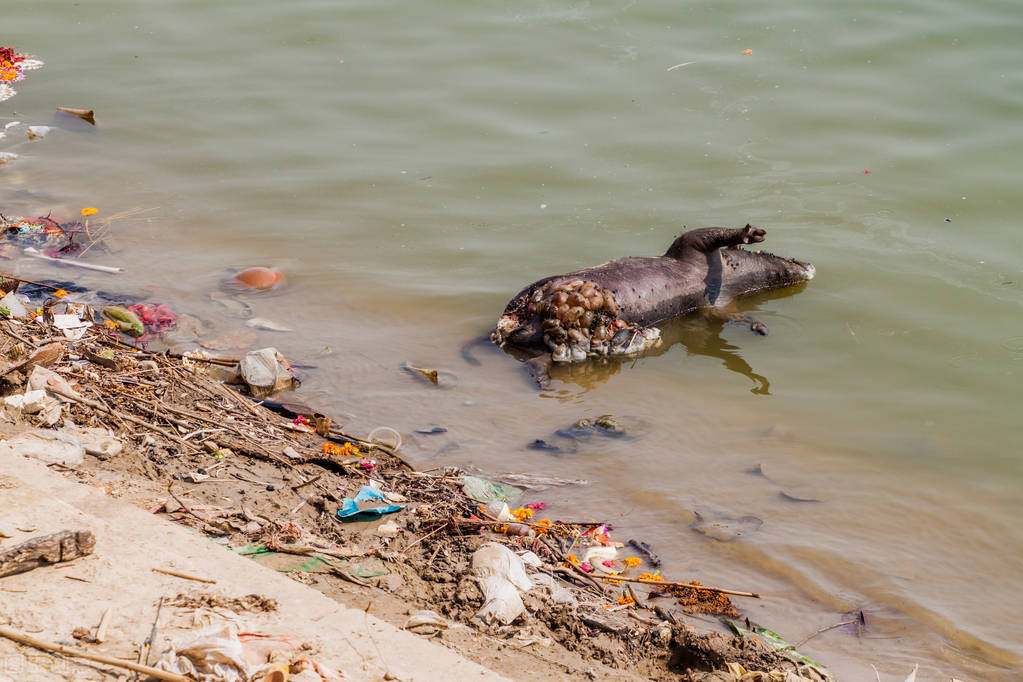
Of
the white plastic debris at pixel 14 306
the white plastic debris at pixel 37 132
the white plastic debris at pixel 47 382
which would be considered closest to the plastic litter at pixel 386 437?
the white plastic debris at pixel 47 382

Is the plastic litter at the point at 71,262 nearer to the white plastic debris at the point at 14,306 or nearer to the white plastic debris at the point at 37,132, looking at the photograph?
the white plastic debris at the point at 14,306

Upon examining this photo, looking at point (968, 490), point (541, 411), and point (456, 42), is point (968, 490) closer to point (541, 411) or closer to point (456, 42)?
point (541, 411)

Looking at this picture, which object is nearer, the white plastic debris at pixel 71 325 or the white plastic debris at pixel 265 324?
the white plastic debris at pixel 71 325

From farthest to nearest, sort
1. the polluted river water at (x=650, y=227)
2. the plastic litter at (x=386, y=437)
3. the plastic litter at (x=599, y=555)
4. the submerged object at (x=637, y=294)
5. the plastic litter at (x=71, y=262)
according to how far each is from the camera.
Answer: the plastic litter at (x=71, y=262) < the submerged object at (x=637, y=294) < the plastic litter at (x=386, y=437) < the polluted river water at (x=650, y=227) < the plastic litter at (x=599, y=555)

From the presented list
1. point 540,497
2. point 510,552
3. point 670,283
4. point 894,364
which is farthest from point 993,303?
point 510,552

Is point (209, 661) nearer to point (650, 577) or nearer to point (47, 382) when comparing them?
point (650, 577)

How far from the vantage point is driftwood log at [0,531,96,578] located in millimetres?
2857

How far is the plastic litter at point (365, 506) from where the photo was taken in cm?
412

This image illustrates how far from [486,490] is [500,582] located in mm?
→ 1149

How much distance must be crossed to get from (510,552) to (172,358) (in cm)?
271

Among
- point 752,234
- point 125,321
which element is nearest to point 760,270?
point 752,234

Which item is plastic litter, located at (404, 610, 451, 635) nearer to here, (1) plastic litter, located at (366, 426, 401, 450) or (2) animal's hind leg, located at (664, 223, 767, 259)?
(1) plastic litter, located at (366, 426, 401, 450)

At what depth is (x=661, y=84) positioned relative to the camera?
33.8 feet

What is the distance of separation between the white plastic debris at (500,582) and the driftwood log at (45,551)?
4.43 feet
